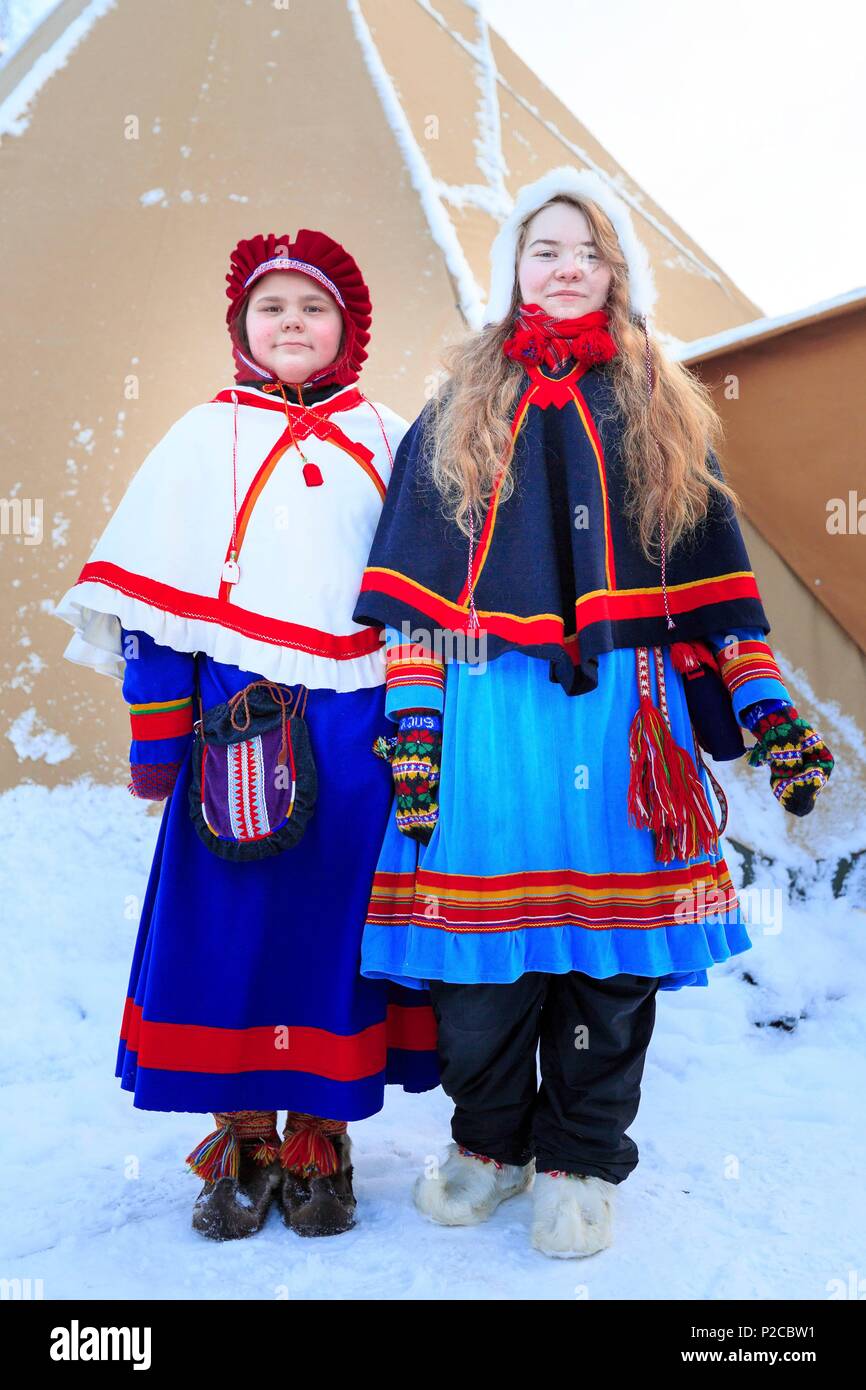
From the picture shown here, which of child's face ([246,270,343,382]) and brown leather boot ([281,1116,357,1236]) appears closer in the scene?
brown leather boot ([281,1116,357,1236])

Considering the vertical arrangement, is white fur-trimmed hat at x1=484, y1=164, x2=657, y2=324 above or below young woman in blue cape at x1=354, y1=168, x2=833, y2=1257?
above

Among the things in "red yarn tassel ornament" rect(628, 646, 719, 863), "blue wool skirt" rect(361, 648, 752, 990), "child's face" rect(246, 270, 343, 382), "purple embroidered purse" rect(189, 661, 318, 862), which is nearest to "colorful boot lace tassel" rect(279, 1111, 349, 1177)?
"blue wool skirt" rect(361, 648, 752, 990)

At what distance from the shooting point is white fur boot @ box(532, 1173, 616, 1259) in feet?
5.02

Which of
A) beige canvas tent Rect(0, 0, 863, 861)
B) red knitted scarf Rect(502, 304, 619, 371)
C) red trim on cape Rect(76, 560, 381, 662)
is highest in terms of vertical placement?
beige canvas tent Rect(0, 0, 863, 861)

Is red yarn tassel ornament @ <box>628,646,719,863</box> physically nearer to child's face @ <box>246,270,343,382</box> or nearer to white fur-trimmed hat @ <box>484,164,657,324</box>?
white fur-trimmed hat @ <box>484,164,657,324</box>

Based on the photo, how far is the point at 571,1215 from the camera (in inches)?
60.9

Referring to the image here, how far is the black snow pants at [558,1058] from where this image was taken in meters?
1.61

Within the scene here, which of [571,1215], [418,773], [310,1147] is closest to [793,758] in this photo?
[418,773]

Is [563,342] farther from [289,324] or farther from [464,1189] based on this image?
[464,1189]

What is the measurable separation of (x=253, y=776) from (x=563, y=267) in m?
0.94

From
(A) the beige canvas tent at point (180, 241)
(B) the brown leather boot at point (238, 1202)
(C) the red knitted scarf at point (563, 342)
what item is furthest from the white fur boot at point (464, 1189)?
(A) the beige canvas tent at point (180, 241)

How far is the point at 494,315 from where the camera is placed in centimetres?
180

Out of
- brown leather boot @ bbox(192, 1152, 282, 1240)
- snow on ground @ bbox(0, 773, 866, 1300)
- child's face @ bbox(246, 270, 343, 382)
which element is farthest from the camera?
child's face @ bbox(246, 270, 343, 382)

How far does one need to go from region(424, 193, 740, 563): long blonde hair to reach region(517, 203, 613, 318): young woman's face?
2 cm
